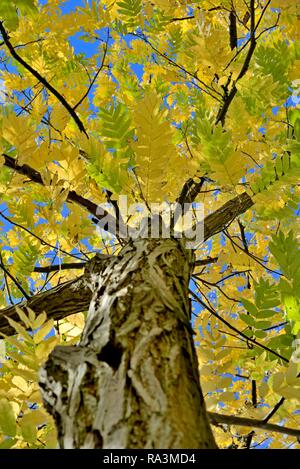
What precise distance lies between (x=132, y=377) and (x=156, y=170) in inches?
28.7

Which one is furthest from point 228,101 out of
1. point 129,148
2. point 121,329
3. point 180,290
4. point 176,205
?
point 121,329

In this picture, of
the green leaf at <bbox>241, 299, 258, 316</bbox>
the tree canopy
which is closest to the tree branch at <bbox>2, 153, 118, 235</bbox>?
the tree canopy

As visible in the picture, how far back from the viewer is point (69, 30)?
257 cm

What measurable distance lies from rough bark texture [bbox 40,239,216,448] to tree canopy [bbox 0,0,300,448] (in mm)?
188

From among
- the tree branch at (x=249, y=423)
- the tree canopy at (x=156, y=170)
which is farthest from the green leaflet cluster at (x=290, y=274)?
the tree branch at (x=249, y=423)

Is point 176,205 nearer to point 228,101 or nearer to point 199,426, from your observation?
point 228,101

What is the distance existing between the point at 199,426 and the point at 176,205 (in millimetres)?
1387

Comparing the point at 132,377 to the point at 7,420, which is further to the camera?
the point at 7,420

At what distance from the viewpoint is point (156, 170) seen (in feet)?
4.46

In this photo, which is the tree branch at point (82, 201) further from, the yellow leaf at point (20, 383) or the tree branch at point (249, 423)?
the tree branch at point (249, 423)

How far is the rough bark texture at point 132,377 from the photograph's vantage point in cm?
69

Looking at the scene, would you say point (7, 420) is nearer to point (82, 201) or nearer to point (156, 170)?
point (156, 170)

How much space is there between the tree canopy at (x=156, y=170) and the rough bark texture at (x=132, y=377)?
0.19m

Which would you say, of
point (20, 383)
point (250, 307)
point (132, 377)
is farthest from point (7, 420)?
point (250, 307)
